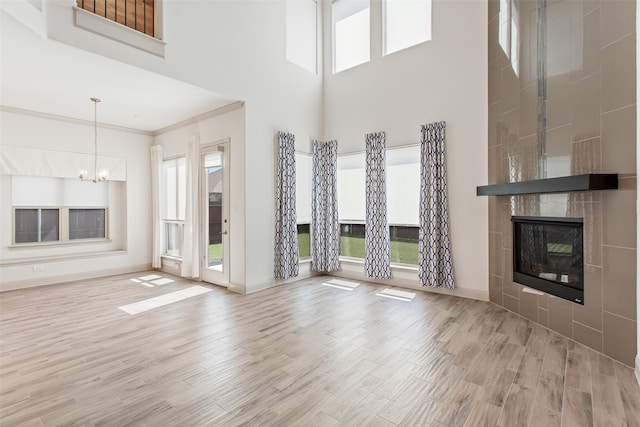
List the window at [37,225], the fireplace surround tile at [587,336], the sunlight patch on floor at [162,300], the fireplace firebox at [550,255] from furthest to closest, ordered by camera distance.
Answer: the window at [37,225], the sunlight patch on floor at [162,300], the fireplace firebox at [550,255], the fireplace surround tile at [587,336]

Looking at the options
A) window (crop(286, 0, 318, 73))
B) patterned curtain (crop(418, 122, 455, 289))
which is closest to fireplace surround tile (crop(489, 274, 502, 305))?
patterned curtain (crop(418, 122, 455, 289))

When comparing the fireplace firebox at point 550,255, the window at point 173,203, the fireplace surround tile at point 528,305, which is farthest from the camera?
the window at point 173,203

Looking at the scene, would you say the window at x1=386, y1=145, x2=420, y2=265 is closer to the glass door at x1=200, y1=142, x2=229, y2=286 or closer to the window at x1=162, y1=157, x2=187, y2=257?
the glass door at x1=200, y1=142, x2=229, y2=286

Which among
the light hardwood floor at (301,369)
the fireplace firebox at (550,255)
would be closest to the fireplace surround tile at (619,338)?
the light hardwood floor at (301,369)

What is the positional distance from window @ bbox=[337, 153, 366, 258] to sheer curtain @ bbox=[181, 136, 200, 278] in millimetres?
2639

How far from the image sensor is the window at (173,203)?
642cm

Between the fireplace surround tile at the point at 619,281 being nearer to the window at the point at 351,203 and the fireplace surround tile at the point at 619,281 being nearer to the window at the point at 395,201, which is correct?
the window at the point at 395,201

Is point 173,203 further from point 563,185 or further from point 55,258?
point 563,185

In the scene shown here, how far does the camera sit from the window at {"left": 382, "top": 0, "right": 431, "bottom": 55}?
17.0ft

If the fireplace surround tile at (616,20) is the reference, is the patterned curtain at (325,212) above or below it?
below

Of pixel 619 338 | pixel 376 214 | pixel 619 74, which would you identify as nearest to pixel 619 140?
pixel 619 74

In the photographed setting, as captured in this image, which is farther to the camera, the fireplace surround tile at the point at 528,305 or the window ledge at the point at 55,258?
the window ledge at the point at 55,258

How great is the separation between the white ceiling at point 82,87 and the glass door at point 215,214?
838 mm

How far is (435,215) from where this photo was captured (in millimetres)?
4781
